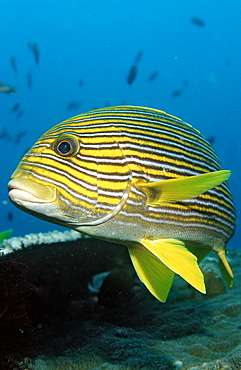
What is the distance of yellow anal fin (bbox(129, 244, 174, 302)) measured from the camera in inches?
91.5

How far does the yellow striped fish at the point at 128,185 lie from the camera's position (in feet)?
6.37

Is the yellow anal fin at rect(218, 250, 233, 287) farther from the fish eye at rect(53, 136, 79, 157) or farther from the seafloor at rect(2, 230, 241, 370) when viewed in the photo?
the fish eye at rect(53, 136, 79, 157)

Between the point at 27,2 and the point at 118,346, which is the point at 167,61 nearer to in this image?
the point at 27,2

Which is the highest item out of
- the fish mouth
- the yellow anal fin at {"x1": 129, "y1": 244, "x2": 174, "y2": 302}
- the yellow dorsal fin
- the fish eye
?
the fish eye

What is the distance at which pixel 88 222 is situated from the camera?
2.04m

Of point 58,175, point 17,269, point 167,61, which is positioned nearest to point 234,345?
point 17,269

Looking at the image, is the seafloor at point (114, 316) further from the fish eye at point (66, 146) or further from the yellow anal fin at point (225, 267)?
the fish eye at point (66, 146)

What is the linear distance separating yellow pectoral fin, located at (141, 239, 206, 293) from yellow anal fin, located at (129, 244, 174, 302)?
0.26 m

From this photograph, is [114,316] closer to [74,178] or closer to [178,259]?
[178,259]

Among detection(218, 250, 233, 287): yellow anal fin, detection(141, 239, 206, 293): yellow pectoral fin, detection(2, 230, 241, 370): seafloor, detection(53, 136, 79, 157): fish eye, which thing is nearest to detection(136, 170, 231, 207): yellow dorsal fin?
detection(141, 239, 206, 293): yellow pectoral fin

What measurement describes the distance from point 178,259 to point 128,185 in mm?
678

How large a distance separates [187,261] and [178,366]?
1588 millimetres

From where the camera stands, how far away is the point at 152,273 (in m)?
2.38

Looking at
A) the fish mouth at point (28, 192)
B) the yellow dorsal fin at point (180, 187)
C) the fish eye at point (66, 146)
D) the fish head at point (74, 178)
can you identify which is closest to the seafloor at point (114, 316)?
the yellow dorsal fin at point (180, 187)
